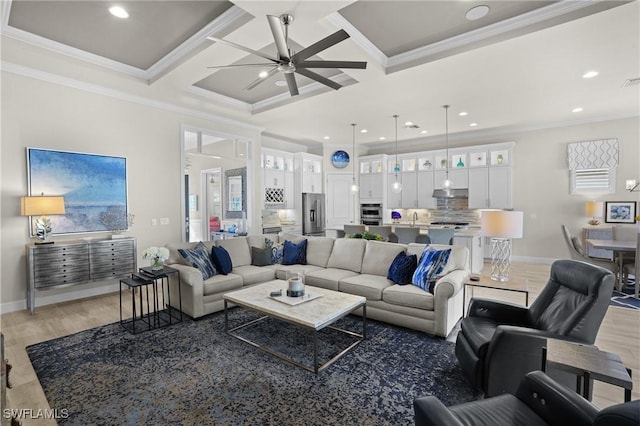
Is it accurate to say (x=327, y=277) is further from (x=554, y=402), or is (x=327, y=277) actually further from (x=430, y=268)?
(x=554, y=402)

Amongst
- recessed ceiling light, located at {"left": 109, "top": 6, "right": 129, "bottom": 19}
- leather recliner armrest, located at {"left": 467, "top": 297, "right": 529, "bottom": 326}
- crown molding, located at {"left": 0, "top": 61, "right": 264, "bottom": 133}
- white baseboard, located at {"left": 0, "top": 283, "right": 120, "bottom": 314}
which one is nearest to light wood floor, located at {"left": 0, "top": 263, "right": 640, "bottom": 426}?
white baseboard, located at {"left": 0, "top": 283, "right": 120, "bottom": 314}

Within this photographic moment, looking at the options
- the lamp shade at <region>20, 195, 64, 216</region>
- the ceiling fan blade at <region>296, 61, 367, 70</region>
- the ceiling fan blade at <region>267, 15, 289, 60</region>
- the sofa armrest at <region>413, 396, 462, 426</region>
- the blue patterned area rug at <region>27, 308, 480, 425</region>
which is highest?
the ceiling fan blade at <region>267, 15, 289, 60</region>

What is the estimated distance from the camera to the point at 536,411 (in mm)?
1496

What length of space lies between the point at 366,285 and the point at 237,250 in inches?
83.1

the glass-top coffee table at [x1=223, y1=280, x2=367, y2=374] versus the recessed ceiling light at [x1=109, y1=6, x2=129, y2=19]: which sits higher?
the recessed ceiling light at [x1=109, y1=6, x2=129, y2=19]

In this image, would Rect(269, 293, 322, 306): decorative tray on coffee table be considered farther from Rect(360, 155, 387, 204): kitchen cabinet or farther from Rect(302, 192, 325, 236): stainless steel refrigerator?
Rect(360, 155, 387, 204): kitchen cabinet

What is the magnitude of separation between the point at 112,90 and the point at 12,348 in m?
3.70

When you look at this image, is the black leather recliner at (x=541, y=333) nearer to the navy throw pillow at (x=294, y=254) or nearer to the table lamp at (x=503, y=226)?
the table lamp at (x=503, y=226)

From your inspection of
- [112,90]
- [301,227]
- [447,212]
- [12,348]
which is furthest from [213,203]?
[447,212]

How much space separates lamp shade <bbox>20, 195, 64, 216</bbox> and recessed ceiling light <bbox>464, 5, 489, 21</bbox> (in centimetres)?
535

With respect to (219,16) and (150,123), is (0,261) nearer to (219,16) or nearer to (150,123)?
(150,123)

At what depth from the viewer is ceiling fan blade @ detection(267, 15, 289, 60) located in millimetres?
2488

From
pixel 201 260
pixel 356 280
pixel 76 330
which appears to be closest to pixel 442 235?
pixel 356 280

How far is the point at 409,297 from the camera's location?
3312 millimetres
